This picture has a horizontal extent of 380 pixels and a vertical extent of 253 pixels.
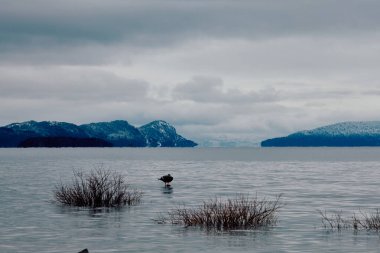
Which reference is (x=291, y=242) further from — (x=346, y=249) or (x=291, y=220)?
(x=291, y=220)

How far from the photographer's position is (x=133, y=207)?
46250mm

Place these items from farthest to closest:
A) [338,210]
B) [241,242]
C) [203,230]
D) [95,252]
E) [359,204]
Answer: [359,204] → [338,210] → [203,230] → [241,242] → [95,252]

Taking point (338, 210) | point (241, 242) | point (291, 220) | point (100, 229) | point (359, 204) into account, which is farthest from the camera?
point (359, 204)

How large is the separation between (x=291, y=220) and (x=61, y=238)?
13.4 metres

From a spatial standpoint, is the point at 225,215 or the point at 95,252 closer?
the point at 95,252

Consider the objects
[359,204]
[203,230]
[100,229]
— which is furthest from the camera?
[359,204]

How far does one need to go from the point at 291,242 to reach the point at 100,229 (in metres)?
9.95

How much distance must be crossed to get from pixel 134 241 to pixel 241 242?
15.6 feet

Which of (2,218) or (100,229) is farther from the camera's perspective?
(2,218)

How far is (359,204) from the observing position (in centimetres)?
5066

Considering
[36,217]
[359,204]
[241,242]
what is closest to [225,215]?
[241,242]

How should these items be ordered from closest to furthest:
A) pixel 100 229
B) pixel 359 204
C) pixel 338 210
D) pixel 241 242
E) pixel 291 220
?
pixel 241 242 → pixel 100 229 → pixel 291 220 → pixel 338 210 → pixel 359 204

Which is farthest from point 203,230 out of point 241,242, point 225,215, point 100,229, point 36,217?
point 36,217

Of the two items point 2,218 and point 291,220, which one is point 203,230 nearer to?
point 291,220
